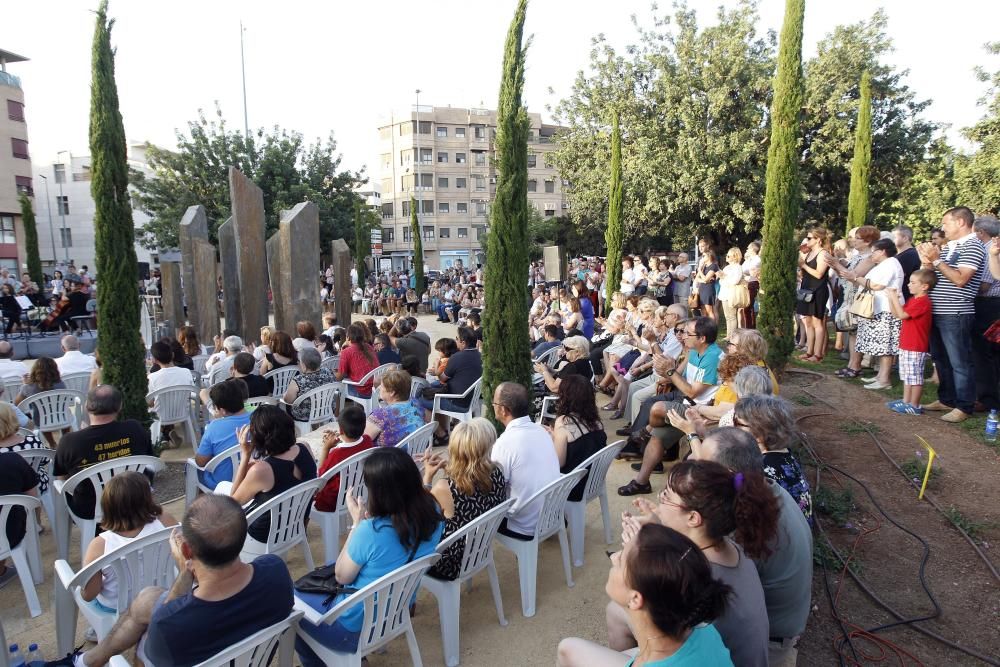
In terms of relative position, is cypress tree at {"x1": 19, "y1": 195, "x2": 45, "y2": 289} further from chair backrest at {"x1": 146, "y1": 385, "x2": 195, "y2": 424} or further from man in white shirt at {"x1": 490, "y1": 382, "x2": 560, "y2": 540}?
man in white shirt at {"x1": 490, "y1": 382, "x2": 560, "y2": 540}

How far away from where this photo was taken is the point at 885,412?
6176 millimetres

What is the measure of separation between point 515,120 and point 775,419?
373cm

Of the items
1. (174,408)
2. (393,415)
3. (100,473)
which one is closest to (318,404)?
(174,408)

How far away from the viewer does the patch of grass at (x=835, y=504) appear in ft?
14.1

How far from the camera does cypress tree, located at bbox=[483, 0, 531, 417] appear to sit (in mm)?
5586

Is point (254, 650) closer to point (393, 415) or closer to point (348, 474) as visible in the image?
point (348, 474)

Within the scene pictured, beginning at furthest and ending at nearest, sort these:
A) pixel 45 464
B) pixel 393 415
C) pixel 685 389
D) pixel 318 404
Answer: pixel 318 404 → pixel 685 389 → pixel 393 415 → pixel 45 464

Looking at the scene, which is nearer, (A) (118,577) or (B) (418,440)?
(A) (118,577)

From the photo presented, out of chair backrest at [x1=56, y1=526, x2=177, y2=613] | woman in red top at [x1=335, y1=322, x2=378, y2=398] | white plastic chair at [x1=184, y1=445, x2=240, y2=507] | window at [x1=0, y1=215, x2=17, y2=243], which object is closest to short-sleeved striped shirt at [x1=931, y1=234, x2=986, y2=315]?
woman in red top at [x1=335, y1=322, x2=378, y2=398]

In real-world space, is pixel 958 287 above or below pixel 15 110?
below

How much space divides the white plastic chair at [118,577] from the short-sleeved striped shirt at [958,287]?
6613 millimetres

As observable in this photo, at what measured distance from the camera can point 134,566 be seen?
274cm

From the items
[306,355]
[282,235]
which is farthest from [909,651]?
[282,235]

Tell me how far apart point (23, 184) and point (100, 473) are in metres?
39.0
